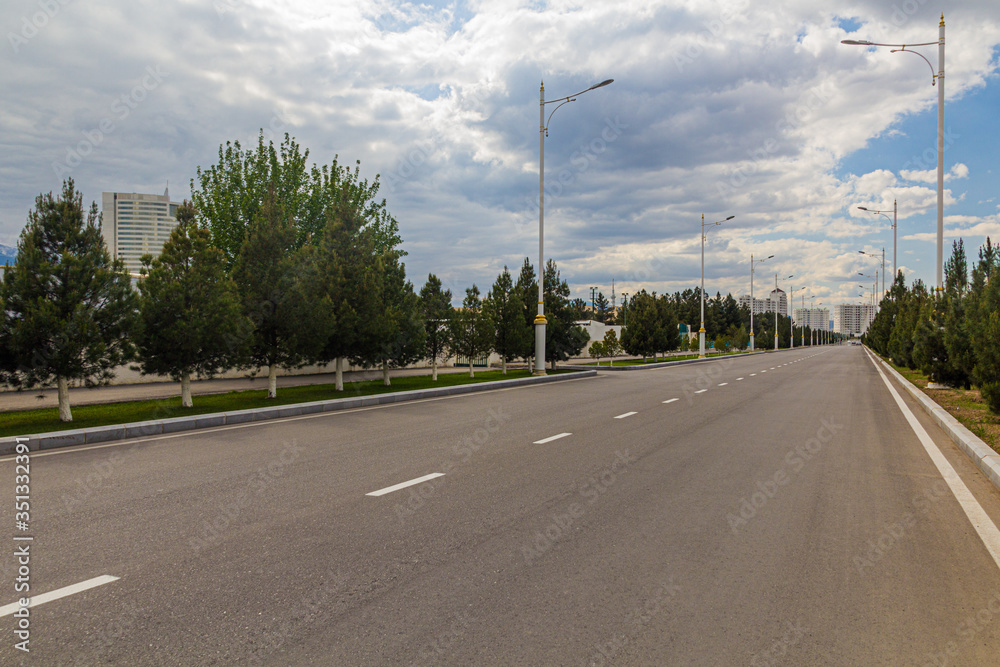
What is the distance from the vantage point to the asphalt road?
3.38m

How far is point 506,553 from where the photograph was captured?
477 centimetres

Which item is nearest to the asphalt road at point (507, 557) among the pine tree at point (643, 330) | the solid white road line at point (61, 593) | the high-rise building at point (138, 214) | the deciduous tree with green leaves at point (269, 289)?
the solid white road line at point (61, 593)

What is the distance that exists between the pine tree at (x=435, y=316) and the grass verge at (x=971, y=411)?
720 inches

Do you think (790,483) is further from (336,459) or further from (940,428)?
(940,428)

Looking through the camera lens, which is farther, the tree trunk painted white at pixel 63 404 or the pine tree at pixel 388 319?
the pine tree at pixel 388 319

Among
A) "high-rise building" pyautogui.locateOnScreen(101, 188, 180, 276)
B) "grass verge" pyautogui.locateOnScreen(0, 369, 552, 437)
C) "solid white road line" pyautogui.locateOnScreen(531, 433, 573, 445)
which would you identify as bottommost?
"grass verge" pyautogui.locateOnScreen(0, 369, 552, 437)

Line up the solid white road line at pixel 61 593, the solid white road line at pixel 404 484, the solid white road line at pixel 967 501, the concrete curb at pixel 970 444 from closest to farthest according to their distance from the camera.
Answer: the solid white road line at pixel 61 593 → the solid white road line at pixel 967 501 → the solid white road line at pixel 404 484 → the concrete curb at pixel 970 444

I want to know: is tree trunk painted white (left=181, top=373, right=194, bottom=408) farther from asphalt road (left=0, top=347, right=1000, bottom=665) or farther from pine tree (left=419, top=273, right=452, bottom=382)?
pine tree (left=419, top=273, right=452, bottom=382)

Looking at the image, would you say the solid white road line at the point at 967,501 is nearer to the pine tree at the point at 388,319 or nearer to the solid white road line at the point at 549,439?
the solid white road line at the point at 549,439

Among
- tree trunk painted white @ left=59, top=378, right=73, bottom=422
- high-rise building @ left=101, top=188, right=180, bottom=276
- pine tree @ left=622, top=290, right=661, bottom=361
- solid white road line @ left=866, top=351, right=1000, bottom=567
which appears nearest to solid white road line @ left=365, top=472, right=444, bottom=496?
solid white road line @ left=866, top=351, right=1000, bottom=567

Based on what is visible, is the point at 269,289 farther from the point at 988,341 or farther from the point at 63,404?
the point at 988,341

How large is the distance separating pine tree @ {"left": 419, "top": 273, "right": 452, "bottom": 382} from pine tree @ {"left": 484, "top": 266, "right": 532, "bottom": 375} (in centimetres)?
226

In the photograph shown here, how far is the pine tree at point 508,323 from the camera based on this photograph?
29.8m

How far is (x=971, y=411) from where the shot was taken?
14289 millimetres
